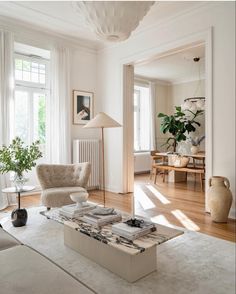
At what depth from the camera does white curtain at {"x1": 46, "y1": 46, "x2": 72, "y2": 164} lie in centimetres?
526

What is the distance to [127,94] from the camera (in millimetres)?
5520

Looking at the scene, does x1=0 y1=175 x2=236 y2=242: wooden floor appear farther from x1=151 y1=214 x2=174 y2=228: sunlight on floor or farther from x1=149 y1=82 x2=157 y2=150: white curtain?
x1=149 y1=82 x2=157 y2=150: white curtain

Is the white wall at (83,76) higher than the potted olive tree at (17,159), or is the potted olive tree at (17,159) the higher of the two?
the white wall at (83,76)

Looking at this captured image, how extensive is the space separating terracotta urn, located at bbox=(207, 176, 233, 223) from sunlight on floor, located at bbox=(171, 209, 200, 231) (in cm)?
35

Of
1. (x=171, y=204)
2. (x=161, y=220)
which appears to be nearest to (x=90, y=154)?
(x=171, y=204)

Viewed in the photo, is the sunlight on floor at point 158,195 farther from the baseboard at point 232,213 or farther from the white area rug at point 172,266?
the white area rug at point 172,266

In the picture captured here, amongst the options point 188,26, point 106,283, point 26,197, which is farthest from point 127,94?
point 106,283

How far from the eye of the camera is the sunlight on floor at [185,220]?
3354 millimetres

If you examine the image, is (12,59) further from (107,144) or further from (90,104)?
(107,144)

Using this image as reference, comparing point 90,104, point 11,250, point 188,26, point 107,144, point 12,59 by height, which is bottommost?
point 11,250

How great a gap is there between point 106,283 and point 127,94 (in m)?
4.15

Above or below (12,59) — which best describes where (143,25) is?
above

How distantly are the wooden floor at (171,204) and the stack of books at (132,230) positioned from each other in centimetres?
131

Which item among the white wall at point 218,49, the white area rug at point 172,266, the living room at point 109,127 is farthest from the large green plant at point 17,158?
the white wall at point 218,49
